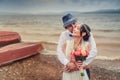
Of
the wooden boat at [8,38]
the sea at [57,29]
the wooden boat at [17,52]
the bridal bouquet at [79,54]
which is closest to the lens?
the bridal bouquet at [79,54]

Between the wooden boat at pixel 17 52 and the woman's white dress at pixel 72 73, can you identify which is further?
the wooden boat at pixel 17 52

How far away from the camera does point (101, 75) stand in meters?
2.75

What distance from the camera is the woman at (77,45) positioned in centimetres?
150

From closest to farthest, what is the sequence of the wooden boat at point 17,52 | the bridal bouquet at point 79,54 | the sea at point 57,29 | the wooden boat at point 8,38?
the bridal bouquet at point 79,54 < the wooden boat at point 17,52 < the wooden boat at point 8,38 < the sea at point 57,29

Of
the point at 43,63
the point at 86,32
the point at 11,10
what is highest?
the point at 86,32

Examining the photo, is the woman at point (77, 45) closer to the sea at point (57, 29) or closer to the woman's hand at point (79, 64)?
the woman's hand at point (79, 64)

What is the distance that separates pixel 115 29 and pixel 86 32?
4049mm

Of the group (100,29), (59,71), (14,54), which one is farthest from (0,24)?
(59,71)

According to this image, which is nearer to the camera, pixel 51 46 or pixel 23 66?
pixel 23 66

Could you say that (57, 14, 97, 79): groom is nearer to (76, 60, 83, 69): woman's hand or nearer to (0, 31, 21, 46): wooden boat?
(76, 60, 83, 69): woman's hand

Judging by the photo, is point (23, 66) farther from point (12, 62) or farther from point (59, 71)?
point (59, 71)

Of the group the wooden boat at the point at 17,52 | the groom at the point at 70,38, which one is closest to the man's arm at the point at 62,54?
the groom at the point at 70,38

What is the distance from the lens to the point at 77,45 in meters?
1.50

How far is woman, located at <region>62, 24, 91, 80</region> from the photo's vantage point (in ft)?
4.92
